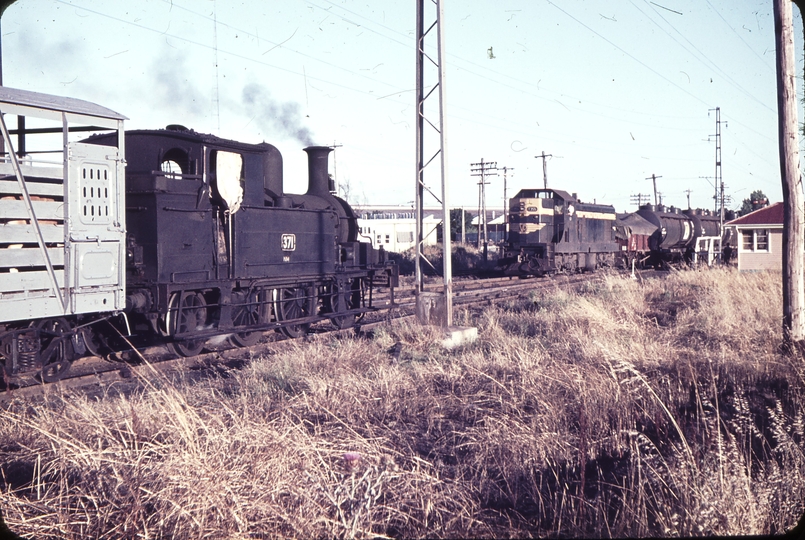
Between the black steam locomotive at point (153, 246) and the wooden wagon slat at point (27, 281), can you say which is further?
the black steam locomotive at point (153, 246)

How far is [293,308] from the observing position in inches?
480

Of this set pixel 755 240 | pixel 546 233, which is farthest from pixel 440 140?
pixel 755 240

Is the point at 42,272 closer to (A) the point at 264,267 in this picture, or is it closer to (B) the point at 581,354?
(A) the point at 264,267

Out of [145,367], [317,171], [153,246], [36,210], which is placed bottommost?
[145,367]

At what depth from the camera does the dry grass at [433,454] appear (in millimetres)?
3695

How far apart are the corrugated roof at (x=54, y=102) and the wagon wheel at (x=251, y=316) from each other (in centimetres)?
387

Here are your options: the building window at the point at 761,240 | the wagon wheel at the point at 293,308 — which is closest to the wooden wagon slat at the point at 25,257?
the wagon wheel at the point at 293,308

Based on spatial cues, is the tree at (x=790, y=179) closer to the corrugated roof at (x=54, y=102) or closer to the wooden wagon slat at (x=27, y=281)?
the corrugated roof at (x=54, y=102)

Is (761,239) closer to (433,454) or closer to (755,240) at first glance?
(755,240)

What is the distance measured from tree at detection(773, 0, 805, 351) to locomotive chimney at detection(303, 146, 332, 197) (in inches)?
336

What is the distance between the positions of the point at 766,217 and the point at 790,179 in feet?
76.3

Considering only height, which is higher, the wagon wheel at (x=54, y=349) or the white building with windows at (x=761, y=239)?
the white building with windows at (x=761, y=239)

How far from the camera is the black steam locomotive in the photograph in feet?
22.8

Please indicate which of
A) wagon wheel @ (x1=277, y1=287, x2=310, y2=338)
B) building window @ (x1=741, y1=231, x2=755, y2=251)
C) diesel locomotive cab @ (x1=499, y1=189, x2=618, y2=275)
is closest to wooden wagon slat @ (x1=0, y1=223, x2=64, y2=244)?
wagon wheel @ (x1=277, y1=287, x2=310, y2=338)
